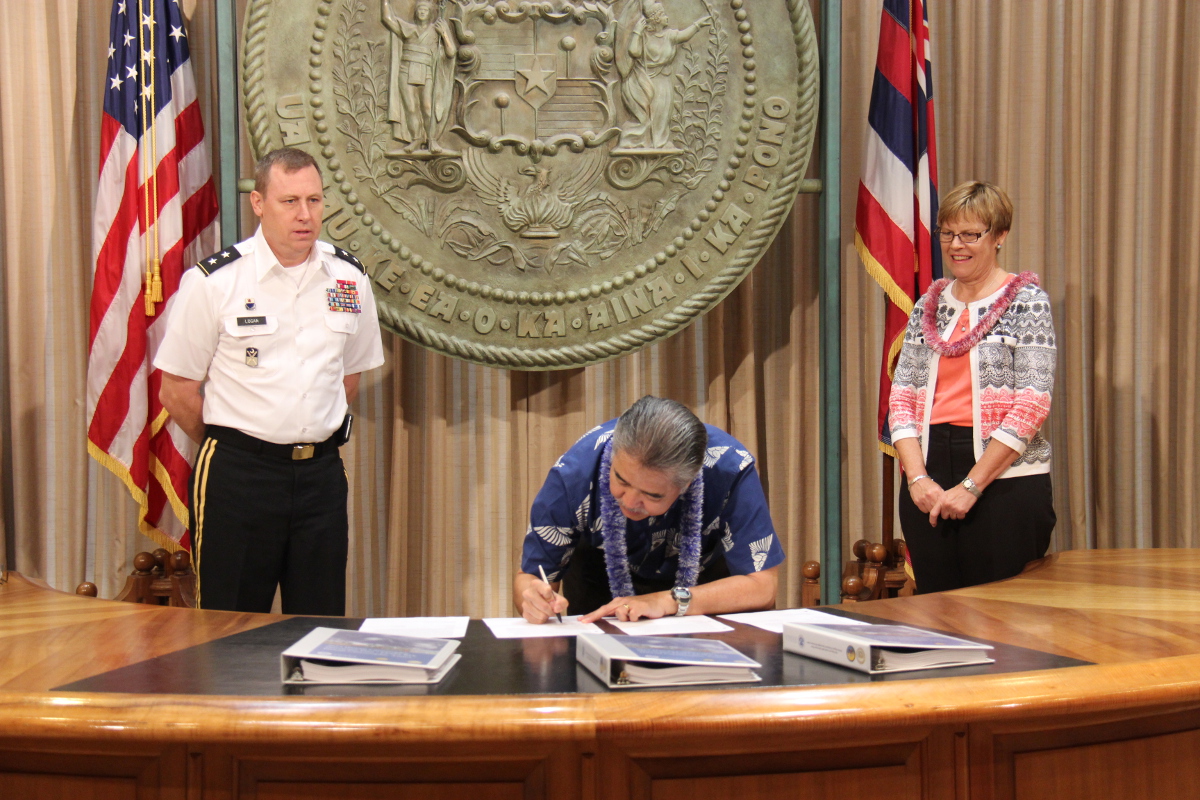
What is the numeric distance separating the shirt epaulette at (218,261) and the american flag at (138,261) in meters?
0.40

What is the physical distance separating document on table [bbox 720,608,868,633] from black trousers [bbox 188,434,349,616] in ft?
3.90

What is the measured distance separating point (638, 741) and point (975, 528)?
59.4 inches

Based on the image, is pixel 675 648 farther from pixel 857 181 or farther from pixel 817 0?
pixel 817 0

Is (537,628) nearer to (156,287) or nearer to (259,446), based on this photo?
(259,446)

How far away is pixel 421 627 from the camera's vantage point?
1.68 m

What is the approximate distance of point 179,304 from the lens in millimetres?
2471

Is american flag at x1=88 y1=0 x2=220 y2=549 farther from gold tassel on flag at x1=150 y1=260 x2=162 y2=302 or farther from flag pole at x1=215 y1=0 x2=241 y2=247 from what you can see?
flag pole at x1=215 y1=0 x2=241 y2=247

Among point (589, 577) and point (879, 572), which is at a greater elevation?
point (589, 577)

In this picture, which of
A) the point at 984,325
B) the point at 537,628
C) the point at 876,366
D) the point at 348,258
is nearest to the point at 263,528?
the point at 348,258

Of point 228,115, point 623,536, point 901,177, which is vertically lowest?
point 623,536

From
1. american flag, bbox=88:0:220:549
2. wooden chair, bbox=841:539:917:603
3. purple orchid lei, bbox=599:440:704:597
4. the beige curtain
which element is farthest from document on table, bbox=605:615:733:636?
american flag, bbox=88:0:220:549

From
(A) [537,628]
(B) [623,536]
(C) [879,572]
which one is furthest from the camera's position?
(C) [879,572]

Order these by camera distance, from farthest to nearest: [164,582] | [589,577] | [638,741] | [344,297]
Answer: [164,582] < [344,297] < [589,577] < [638,741]

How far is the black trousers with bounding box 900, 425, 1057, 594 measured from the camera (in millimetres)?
2383
